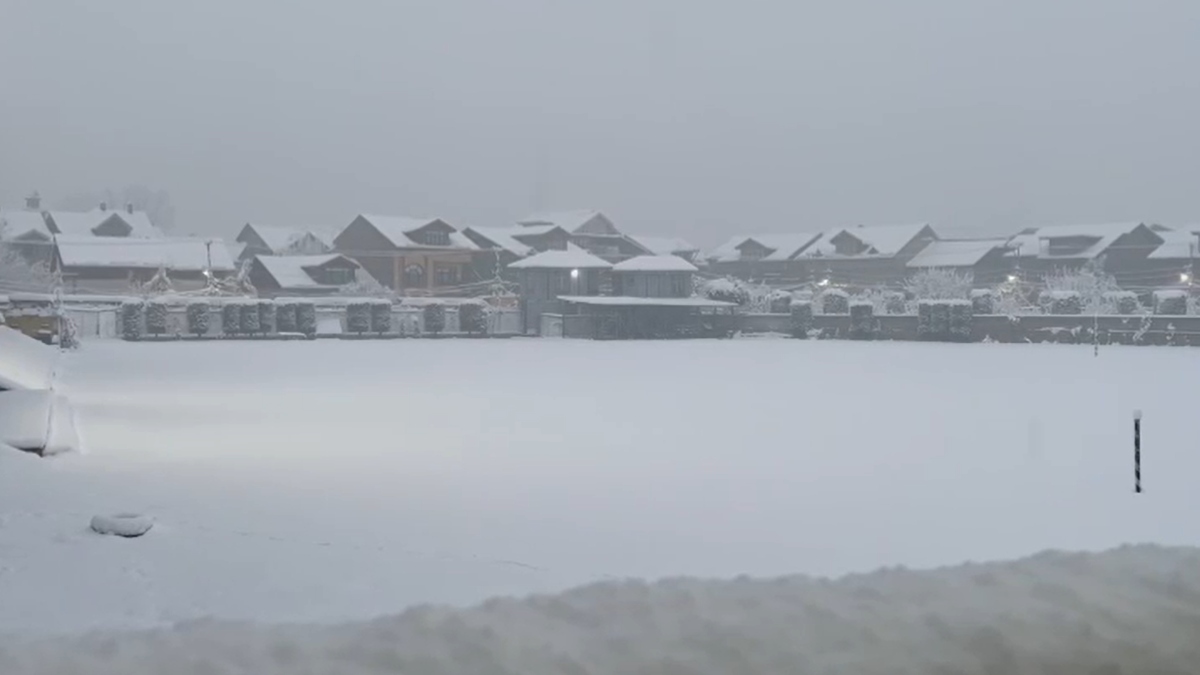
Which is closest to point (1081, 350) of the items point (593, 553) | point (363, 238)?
point (593, 553)

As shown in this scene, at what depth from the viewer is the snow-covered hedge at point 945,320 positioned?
130ft

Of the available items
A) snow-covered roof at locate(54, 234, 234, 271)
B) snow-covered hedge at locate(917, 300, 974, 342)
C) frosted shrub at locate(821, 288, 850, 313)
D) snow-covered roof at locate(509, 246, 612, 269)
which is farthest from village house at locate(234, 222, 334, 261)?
snow-covered hedge at locate(917, 300, 974, 342)

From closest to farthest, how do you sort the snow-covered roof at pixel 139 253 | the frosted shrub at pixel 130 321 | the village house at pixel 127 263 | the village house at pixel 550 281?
the frosted shrub at pixel 130 321 → the village house at pixel 550 281 → the village house at pixel 127 263 → the snow-covered roof at pixel 139 253

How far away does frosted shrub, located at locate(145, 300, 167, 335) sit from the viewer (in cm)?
3716

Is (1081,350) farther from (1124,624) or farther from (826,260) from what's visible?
(1124,624)

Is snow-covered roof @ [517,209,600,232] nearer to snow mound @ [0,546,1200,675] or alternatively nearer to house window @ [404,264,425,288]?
house window @ [404,264,425,288]

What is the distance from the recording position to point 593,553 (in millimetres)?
6680

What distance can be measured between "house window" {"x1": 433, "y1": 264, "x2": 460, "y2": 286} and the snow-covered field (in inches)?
1362

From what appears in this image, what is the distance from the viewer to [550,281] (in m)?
45.5

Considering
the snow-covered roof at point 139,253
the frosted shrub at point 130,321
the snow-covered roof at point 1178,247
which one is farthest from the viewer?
the snow-covered roof at point 1178,247

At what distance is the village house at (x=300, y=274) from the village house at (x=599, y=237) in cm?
1170

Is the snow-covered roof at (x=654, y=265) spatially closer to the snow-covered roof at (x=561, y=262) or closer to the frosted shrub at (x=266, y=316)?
the snow-covered roof at (x=561, y=262)

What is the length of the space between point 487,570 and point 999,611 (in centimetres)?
482

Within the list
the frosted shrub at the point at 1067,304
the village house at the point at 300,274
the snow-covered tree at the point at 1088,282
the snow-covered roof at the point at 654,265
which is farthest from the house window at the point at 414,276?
the frosted shrub at the point at 1067,304
